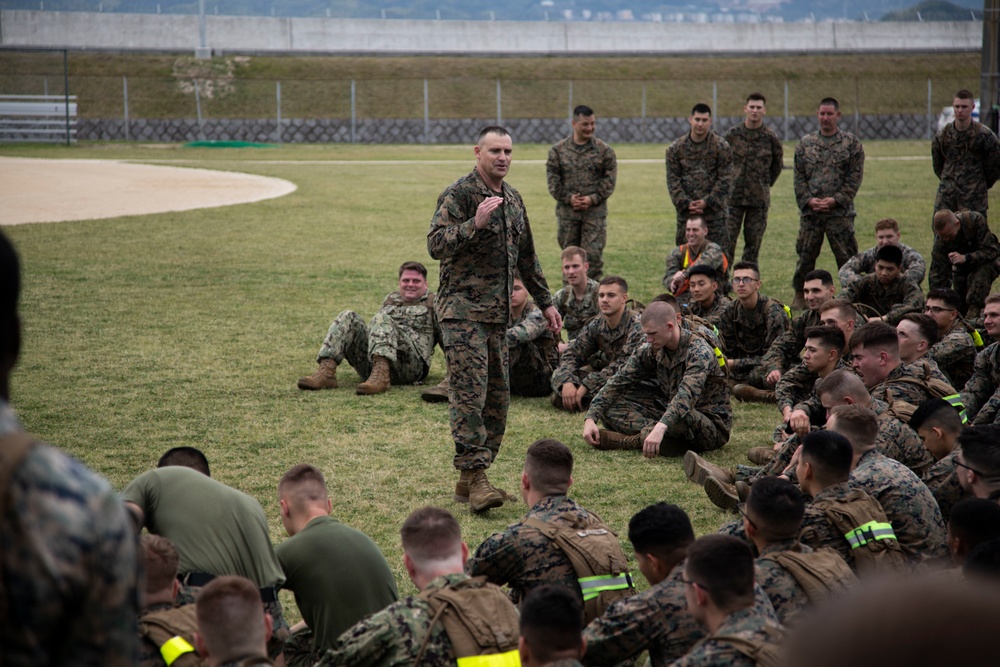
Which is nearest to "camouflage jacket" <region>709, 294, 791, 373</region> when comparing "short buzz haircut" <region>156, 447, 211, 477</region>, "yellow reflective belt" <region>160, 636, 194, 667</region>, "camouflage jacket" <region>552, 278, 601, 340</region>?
"camouflage jacket" <region>552, 278, 601, 340</region>

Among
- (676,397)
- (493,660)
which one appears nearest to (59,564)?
(493,660)

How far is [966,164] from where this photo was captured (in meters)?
13.2

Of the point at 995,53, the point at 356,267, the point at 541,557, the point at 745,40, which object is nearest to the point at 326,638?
the point at 541,557

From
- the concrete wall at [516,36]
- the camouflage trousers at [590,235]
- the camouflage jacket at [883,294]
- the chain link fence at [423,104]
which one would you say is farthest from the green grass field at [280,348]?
the concrete wall at [516,36]

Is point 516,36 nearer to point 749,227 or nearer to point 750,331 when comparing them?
point 749,227

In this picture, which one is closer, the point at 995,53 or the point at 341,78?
the point at 995,53

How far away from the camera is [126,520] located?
6.42ft

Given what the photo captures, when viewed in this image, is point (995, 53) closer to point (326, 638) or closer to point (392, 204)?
point (392, 204)

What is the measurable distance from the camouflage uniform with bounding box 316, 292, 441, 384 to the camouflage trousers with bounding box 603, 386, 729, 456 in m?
2.41

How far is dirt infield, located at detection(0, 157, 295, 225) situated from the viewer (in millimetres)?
22438

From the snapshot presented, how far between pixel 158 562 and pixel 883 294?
8380 millimetres

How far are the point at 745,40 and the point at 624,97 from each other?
17.0 metres

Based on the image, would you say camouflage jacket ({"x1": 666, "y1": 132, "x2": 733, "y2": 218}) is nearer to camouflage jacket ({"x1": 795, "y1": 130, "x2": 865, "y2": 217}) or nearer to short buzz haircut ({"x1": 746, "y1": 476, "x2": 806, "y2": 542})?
camouflage jacket ({"x1": 795, "y1": 130, "x2": 865, "y2": 217})

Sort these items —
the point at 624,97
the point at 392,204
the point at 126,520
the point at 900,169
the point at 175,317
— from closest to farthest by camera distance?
the point at 126,520 < the point at 175,317 < the point at 392,204 < the point at 900,169 < the point at 624,97
